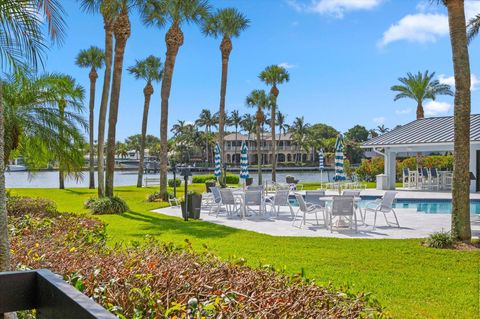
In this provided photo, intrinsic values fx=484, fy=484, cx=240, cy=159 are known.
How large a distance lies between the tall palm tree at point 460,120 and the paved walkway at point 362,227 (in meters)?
1.93

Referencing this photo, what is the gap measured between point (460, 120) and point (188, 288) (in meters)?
7.57

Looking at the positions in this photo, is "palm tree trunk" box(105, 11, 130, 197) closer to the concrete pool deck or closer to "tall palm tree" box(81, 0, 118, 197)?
"tall palm tree" box(81, 0, 118, 197)

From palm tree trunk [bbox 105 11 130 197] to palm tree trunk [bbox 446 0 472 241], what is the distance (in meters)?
12.8

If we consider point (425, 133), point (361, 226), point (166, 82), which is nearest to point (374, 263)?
point (361, 226)

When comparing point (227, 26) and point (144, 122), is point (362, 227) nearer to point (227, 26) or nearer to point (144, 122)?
point (227, 26)

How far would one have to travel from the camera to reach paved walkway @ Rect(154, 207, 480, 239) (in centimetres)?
1184

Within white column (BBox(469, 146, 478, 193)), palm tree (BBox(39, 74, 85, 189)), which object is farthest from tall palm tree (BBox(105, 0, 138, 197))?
white column (BBox(469, 146, 478, 193))

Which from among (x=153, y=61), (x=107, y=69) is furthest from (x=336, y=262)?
(x=153, y=61)

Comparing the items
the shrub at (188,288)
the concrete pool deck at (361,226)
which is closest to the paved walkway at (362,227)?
the concrete pool deck at (361,226)

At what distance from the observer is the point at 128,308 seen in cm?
338

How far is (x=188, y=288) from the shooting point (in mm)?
3777

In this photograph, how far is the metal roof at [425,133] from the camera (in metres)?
26.0

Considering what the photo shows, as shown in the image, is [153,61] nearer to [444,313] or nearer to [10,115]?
[10,115]

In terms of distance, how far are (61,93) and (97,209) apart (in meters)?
4.57
